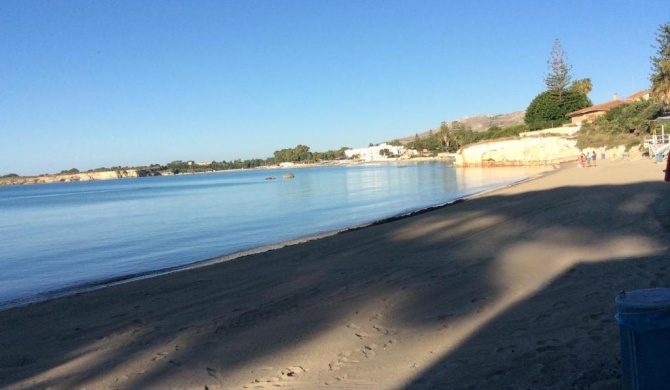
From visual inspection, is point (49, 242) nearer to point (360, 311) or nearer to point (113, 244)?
point (113, 244)

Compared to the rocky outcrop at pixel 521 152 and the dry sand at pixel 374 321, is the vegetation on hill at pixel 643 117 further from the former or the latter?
the dry sand at pixel 374 321

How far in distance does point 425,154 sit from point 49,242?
536 feet

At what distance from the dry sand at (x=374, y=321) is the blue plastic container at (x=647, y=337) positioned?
0.86m

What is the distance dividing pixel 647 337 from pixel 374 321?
3.62 meters

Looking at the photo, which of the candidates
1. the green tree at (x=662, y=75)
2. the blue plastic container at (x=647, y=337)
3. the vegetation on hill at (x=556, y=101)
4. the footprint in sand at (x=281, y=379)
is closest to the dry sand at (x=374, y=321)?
the footprint in sand at (x=281, y=379)

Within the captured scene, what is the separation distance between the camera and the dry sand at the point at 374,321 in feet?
15.1

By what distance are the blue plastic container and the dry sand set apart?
0.86 metres

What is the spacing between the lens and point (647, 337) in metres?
2.83

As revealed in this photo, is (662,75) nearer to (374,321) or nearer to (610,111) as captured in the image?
(610,111)

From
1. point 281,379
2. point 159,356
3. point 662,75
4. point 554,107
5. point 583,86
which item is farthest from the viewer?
point 583,86

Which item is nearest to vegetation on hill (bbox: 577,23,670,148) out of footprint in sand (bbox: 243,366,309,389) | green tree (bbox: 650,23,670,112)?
green tree (bbox: 650,23,670,112)

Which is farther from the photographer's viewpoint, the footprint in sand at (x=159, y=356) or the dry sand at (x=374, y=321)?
the footprint in sand at (x=159, y=356)

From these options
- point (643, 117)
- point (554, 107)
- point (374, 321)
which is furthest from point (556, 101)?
point (374, 321)

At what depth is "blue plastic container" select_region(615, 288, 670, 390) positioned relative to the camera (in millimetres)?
2781
